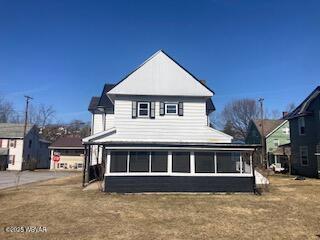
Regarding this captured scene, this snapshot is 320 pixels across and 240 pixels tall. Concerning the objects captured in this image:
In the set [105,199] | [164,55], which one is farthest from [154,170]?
[164,55]

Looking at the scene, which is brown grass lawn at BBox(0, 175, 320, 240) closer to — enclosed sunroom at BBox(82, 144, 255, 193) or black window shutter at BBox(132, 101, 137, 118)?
→ enclosed sunroom at BBox(82, 144, 255, 193)

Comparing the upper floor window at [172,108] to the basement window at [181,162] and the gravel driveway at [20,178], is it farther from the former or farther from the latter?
the gravel driveway at [20,178]

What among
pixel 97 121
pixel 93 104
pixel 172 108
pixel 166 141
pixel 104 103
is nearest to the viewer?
pixel 166 141

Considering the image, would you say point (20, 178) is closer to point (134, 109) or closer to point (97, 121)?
point (97, 121)

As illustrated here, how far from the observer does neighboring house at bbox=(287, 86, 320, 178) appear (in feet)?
93.5

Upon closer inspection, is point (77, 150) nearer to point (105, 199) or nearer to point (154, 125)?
point (154, 125)

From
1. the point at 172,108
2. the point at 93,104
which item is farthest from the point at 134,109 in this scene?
the point at 93,104

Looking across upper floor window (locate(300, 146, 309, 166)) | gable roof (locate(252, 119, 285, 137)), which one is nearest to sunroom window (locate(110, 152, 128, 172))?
upper floor window (locate(300, 146, 309, 166))

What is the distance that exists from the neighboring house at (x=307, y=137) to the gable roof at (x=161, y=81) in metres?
14.4

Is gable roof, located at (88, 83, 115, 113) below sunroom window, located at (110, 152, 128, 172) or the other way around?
the other way around

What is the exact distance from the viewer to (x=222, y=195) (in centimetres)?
1641

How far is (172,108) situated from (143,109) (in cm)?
207

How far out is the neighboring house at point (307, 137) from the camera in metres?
28.5

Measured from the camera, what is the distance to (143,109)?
2038 centimetres
